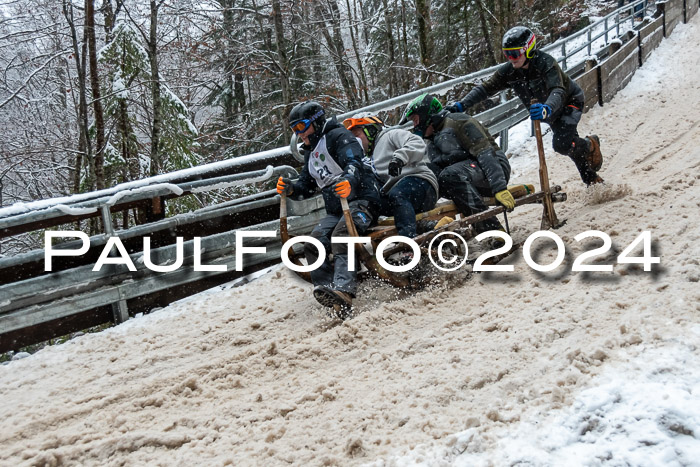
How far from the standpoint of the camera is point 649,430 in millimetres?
2420

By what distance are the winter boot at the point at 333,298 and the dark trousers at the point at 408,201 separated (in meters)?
0.88

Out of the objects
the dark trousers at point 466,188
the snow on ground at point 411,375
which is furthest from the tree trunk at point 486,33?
the snow on ground at point 411,375

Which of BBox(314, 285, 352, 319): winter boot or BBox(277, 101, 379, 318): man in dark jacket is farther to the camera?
BBox(277, 101, 379, 318): man in dark jacket

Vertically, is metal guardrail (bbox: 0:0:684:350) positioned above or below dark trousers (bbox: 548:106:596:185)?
below

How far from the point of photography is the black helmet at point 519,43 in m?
6.35

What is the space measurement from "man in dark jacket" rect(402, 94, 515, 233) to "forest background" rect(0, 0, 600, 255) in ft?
23.0

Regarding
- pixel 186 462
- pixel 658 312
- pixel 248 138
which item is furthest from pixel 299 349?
pixel 248 138

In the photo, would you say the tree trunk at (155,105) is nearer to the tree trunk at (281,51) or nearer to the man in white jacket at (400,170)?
the tree trunk at (281,51)

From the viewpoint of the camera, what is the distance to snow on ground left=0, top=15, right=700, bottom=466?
8.71ft

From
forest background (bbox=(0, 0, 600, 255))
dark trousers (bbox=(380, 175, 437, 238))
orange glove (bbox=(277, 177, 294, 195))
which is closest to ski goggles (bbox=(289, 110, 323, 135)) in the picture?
orange glove (bbox=(277, 177, 294, 195))

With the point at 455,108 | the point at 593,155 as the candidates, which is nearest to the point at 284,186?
the point at 455,108

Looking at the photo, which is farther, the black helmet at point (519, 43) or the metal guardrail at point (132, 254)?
the black helmet at point (519, 43)

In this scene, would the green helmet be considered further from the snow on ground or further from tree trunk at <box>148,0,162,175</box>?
tree trunk at <box>148,0,162,175</box>

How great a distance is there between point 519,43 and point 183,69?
10114mm
